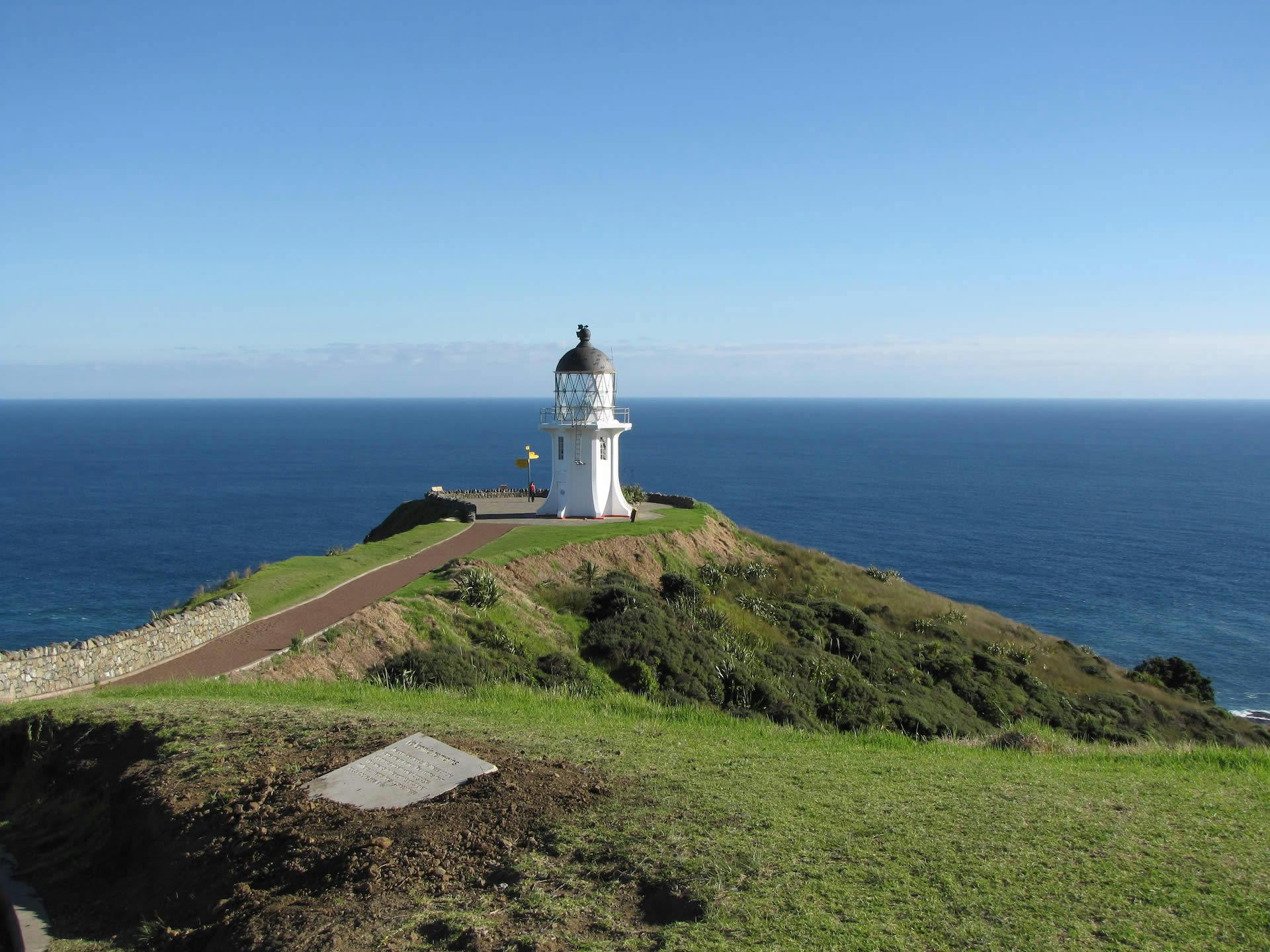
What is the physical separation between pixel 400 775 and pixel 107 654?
924cm

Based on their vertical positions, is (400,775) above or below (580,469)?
below

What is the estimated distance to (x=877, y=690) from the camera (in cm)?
2423

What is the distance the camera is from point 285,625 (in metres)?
20.0

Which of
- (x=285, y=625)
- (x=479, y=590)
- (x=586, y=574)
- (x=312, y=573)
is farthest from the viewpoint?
(x=586, y=574)

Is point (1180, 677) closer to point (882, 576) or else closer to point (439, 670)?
point (882, 576)

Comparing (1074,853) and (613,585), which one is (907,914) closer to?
(1074,853)

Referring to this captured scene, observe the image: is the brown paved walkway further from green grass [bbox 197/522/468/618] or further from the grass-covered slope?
the grass-covered slope

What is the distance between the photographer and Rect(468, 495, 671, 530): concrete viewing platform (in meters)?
36.0

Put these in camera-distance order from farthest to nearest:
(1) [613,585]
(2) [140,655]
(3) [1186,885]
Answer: (1) [613,585] → (2) [140,655] → (3) [1186,885]

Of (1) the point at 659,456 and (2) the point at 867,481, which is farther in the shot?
(1) the point at 659,456

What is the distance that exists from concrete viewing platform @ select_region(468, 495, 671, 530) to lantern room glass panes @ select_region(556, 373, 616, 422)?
4133 mm

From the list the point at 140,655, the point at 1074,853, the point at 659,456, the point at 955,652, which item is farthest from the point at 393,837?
the point at 659,456

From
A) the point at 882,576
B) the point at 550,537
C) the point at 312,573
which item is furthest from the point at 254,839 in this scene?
the point at 882,576

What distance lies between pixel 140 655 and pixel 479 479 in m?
97.1
